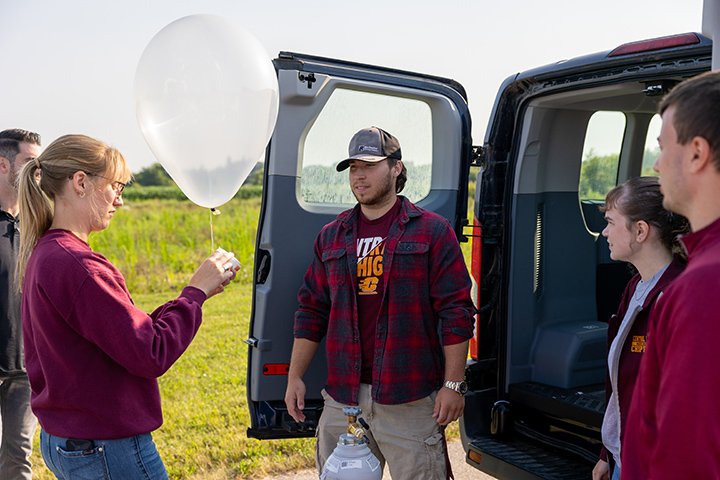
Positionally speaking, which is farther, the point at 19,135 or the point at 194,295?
the point at 19,135

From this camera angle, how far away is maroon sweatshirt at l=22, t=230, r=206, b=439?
2145 millimetres

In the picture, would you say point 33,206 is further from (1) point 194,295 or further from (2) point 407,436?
(2) point 407,436

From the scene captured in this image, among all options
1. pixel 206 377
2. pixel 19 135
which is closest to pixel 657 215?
pixel 19 135

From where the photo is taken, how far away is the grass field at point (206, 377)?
4699 mm

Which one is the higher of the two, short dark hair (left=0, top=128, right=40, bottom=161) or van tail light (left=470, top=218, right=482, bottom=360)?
short dark hair (left=0, top=128, right=40, bottom=161)

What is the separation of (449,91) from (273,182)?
117 centimetres

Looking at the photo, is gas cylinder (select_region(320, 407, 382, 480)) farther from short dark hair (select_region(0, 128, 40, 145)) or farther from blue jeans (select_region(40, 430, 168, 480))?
short dark hair (select_region(0, 128, 40, 145))

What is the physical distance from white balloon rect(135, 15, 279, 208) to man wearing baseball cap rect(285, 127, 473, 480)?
0.59 metres

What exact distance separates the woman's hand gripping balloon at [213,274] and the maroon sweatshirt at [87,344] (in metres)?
0.20

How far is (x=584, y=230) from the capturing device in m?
4.45

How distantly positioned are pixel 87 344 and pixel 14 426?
172 cm

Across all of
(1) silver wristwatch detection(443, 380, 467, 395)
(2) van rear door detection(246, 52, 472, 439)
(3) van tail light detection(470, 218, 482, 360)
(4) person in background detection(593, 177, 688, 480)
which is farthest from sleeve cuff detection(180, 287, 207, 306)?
(3) van tail light detection(470, 218, 482, 360)

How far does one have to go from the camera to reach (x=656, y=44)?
9.67 ft

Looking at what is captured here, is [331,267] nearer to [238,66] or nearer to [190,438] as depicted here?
[238,66]
